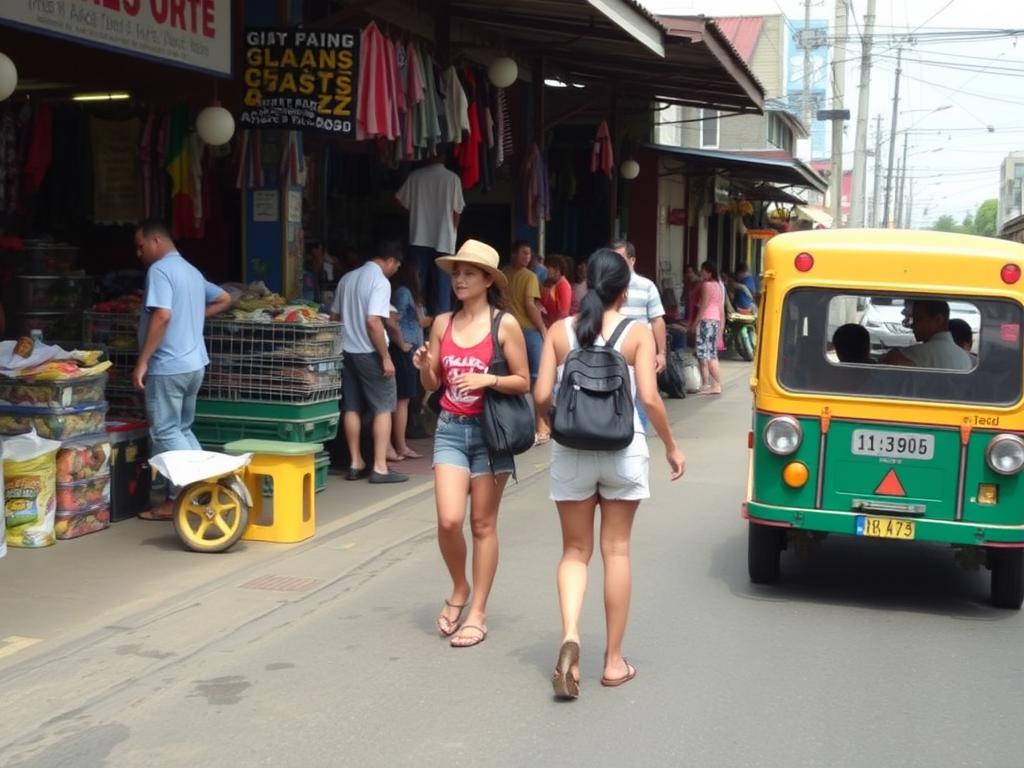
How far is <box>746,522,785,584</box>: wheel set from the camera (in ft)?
24.5

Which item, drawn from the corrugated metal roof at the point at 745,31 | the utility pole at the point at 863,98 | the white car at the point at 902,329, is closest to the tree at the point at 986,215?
the corrugated metal roof at the point at 745,31

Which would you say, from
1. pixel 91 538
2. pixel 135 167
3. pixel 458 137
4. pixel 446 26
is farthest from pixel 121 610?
pixel 446 26

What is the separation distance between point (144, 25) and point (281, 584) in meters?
3.92

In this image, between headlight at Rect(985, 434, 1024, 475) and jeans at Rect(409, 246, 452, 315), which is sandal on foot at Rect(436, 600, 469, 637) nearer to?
headlight at Rect(985, 434, 1024, 475)

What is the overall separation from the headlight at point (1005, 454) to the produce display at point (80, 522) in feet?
18.0

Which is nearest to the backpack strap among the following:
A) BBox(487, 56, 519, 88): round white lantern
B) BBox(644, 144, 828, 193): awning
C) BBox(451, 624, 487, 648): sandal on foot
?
BBox(451, 624, 487, 648): sandal on foot

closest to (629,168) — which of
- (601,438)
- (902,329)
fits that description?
(902,329)

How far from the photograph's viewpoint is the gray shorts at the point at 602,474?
5.53 meters

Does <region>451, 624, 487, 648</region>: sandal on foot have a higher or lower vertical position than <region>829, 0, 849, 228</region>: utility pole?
lower

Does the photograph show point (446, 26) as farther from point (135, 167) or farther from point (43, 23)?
point (43, 23)

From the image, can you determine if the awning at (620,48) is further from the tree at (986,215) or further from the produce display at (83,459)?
the tree at (986,215)

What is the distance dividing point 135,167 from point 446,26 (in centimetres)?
376

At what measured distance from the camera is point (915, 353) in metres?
7.49

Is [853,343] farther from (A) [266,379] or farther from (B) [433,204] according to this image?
(B) [433,204]
